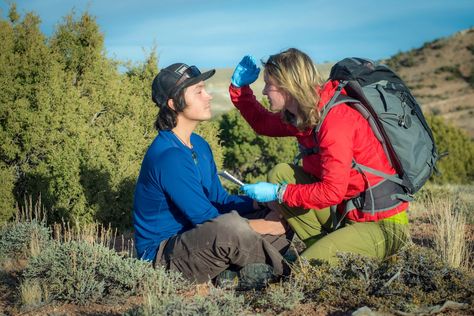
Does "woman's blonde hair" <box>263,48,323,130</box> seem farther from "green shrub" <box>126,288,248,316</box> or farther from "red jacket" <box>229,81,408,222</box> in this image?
"green shrub" <box>126,288,248,316</box>

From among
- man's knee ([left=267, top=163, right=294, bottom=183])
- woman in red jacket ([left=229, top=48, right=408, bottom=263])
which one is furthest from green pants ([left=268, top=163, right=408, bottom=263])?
man's knee ([left=267, top=163, right=294, bottom=183])

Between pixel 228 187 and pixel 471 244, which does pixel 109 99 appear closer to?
pixel 228 187

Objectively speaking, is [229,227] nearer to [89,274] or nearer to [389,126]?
[89,274]

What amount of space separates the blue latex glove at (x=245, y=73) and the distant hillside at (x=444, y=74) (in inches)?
1327

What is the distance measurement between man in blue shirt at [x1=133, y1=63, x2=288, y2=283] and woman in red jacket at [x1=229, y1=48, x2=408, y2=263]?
0.30m

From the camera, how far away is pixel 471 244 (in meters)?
5.96

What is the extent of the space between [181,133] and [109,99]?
15.1 feet

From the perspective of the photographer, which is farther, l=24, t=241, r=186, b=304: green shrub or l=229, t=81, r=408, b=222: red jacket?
l=24, t=241, r=186, b=304: green shrub

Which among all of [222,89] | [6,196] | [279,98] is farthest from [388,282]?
[222,89]

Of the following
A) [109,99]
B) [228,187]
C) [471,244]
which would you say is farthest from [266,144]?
[471,244]

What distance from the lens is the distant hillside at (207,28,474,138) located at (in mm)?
41844

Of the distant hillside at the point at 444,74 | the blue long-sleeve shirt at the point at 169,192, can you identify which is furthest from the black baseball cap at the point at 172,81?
the distant hillside at the point at 444,74

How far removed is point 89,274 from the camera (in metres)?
4.31

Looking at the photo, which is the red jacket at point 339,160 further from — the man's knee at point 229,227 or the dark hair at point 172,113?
the dark hair at point 172,113
